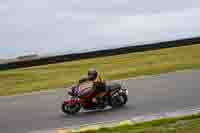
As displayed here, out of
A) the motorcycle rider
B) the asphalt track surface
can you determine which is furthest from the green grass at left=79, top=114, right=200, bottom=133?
the motorcycle rider

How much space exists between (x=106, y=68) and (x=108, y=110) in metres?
14.7

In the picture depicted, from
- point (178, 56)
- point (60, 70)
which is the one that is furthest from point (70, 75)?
point (178, 56)

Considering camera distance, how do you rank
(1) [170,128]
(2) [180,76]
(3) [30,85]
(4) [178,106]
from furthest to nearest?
(3) [30,85] → (2) [180,76] → (4) [178,106] → (1) [170,128]

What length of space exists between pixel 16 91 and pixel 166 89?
708cm

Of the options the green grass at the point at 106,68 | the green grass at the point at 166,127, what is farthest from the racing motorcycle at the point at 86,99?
the green grass at the point at 106,68

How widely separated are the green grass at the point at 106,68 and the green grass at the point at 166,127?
1057 cm

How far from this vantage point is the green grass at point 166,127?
417 inches

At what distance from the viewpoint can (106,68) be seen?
29969 mm

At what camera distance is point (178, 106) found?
1468 cm

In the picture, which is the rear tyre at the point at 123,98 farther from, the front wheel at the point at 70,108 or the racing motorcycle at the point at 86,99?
the front wheel at the point at 70,108

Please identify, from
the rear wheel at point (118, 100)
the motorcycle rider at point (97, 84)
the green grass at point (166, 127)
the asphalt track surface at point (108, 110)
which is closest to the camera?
the green grass at point (166, 127)

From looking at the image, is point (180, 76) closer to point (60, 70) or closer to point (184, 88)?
point (184, 88)

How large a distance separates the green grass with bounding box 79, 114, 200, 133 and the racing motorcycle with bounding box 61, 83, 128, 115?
328 centimetres

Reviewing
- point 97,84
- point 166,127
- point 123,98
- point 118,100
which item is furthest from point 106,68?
point 166,127
